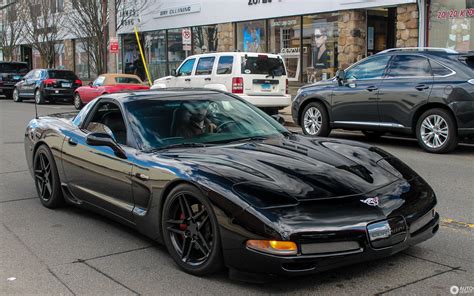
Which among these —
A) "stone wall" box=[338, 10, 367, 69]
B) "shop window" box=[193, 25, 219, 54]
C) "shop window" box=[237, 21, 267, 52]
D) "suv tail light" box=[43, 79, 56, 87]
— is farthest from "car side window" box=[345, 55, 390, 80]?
"suv tail light" box=[43, 79, 56, 87]

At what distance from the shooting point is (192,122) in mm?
4898

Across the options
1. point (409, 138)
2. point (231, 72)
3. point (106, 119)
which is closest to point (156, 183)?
point (106, 119)

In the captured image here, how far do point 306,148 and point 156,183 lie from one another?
4.23 feet

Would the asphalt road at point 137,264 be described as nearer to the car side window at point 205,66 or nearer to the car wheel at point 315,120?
the car wheel at point 315,120

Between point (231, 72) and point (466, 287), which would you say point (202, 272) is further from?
point (231, 72)

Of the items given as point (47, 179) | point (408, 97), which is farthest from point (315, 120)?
point (47, 179)

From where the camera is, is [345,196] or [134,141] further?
[134,141]

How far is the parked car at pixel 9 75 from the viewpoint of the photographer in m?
29.3

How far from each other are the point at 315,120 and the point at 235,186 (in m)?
8.13

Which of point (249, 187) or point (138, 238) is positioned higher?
point (249, 187)

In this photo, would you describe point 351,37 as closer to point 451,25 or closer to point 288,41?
point 451,25

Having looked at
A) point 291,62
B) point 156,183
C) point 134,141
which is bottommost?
point 156,183

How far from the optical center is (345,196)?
3590mm

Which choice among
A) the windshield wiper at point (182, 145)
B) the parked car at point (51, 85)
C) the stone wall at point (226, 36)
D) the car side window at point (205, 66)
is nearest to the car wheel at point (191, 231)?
the windshield wiper at point (182, 145)
